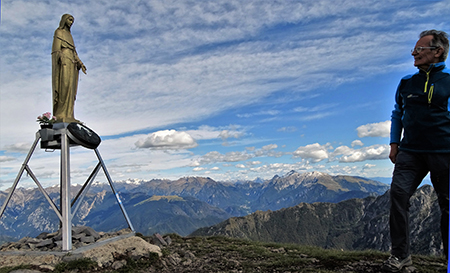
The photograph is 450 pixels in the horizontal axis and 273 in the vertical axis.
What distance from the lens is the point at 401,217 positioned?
6.10 m

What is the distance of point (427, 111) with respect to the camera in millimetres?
5781

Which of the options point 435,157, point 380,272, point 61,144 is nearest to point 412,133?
point 435,157

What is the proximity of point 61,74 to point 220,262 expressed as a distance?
8.45 metres

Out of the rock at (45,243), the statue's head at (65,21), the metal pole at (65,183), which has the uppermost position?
the statue's head at (65,21)

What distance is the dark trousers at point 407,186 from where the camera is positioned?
5.77 m

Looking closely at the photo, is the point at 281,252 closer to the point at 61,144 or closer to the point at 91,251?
the point at 91,251

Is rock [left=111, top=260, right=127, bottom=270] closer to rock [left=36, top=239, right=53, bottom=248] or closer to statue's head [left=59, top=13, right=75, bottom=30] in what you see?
rock [left=36, top=239, right=53, bottom=248]

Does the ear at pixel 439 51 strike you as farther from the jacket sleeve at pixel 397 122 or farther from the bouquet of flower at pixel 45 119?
the bouquet of flower at pixel 45 119

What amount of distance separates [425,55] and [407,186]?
2417 millimetres

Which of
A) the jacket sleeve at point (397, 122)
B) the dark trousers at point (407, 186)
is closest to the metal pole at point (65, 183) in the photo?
the dark trousers at point (407, 186)

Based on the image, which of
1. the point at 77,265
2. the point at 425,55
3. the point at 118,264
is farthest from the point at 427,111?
the point at 77,265

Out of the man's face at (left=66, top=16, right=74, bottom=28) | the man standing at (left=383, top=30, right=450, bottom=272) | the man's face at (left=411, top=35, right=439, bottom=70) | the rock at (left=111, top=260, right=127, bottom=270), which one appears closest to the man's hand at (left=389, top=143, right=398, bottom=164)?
the man standing at (left=383, top=30, right=450, bottom=272)

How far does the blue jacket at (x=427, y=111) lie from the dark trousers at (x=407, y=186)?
0.64ft

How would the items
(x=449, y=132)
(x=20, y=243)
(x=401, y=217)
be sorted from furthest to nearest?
(x=20, y=243), (x=401, y=217), (x=449, y=132)
